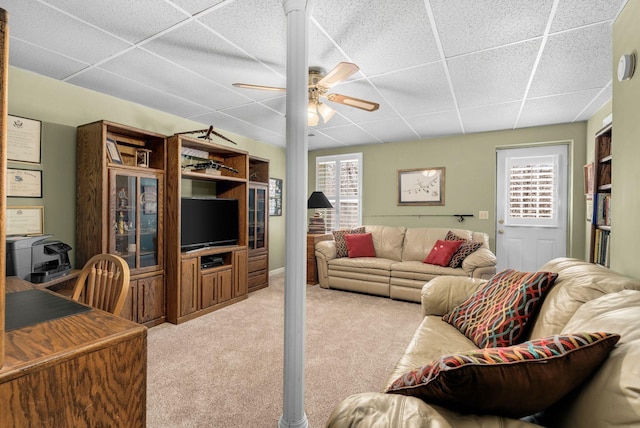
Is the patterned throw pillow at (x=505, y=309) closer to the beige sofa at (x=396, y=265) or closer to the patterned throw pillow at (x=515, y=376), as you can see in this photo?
the patterned throw pillow at (x=515, y=376)

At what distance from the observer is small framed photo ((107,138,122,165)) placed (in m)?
2.85

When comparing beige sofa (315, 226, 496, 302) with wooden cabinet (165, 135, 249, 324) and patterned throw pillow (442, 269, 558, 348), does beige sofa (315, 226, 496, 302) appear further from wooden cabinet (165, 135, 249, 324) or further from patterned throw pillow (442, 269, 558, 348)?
patterned throw pillow (442, 269, 558, 348)

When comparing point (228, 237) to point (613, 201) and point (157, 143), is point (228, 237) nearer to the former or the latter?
point (157, 143)

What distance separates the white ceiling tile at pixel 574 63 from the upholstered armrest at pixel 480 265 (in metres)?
1.83

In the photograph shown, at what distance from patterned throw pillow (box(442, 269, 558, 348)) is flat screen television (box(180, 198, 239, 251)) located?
2876mm

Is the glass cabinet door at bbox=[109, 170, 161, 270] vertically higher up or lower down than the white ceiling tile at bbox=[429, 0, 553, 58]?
lower down

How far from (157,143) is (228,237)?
1390 mm

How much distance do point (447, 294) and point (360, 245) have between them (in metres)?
2.56

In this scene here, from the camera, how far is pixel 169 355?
7.97ft

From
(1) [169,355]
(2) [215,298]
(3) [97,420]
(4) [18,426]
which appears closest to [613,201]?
(3) [97,420]

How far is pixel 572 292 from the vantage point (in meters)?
1.36

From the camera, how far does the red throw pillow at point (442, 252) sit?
3.95 meters

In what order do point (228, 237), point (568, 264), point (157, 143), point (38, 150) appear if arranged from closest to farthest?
point (568, 264) < point (38, 150) < point (157, 143) < point (228, 237)

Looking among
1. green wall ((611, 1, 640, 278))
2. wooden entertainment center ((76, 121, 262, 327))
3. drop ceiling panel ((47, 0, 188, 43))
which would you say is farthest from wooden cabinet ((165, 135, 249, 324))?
green wall ((611, 1, 640, 278))
